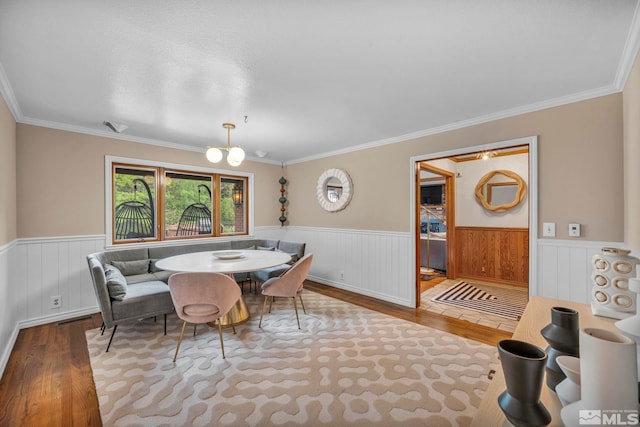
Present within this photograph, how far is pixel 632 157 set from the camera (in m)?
2.04

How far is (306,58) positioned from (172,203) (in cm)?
344

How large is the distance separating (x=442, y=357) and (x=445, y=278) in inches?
129

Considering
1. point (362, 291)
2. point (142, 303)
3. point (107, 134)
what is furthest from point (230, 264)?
point (107, 134)

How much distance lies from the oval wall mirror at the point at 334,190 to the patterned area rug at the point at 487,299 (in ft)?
6.76

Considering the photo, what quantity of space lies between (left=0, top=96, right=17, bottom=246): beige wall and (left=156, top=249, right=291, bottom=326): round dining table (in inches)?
50.9

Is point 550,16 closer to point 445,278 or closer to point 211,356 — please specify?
point 211,356

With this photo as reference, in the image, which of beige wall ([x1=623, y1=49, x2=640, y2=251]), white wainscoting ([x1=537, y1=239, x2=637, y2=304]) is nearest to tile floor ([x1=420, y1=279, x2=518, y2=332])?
white wainscoting ([x1=537, y1=239, x2=637, y2=304])

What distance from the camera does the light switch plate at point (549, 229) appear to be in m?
2.67

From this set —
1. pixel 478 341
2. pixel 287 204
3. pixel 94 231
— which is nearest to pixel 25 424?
pixel 94 231

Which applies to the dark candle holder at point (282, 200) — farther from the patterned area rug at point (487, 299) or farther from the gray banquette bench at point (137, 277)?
the patterned area rug at point (487, 299)

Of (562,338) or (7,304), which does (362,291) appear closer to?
(562,338)

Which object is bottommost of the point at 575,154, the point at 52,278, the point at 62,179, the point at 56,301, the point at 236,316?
the point at 236,316

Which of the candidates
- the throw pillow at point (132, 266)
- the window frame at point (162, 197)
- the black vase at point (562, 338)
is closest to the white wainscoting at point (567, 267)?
the black vase at point (562, 338)

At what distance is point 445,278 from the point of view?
5.40m
